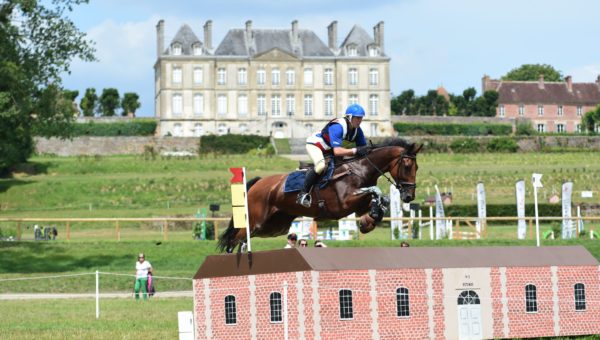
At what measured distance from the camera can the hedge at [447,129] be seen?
112m

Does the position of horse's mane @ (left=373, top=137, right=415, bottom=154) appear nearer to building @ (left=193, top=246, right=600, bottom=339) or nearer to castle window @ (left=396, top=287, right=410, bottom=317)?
building @ (left=193, top=246, right=600, bottom=339)

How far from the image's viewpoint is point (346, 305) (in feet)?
42.4

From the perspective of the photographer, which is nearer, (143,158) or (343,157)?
(343,157)

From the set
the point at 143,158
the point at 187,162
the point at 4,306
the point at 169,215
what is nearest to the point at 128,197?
the point at 169,215

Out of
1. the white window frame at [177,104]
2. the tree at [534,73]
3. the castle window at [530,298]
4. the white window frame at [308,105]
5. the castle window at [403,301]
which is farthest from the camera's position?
the tree at [534,73]

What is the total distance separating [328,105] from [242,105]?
30.0 feet

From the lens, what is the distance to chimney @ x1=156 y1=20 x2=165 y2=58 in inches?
4316

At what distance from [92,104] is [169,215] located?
80195 mm

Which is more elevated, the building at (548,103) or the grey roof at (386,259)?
the building at (548,103)

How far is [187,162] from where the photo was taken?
249ft

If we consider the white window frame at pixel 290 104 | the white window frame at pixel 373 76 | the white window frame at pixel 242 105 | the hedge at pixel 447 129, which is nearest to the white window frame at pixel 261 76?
the white window frame at pixel 242 105

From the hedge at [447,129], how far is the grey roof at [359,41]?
8742mm

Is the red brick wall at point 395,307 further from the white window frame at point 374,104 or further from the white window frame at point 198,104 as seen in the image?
the white window frame at point 374,104

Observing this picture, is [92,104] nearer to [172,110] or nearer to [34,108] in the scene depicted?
[172,110]
